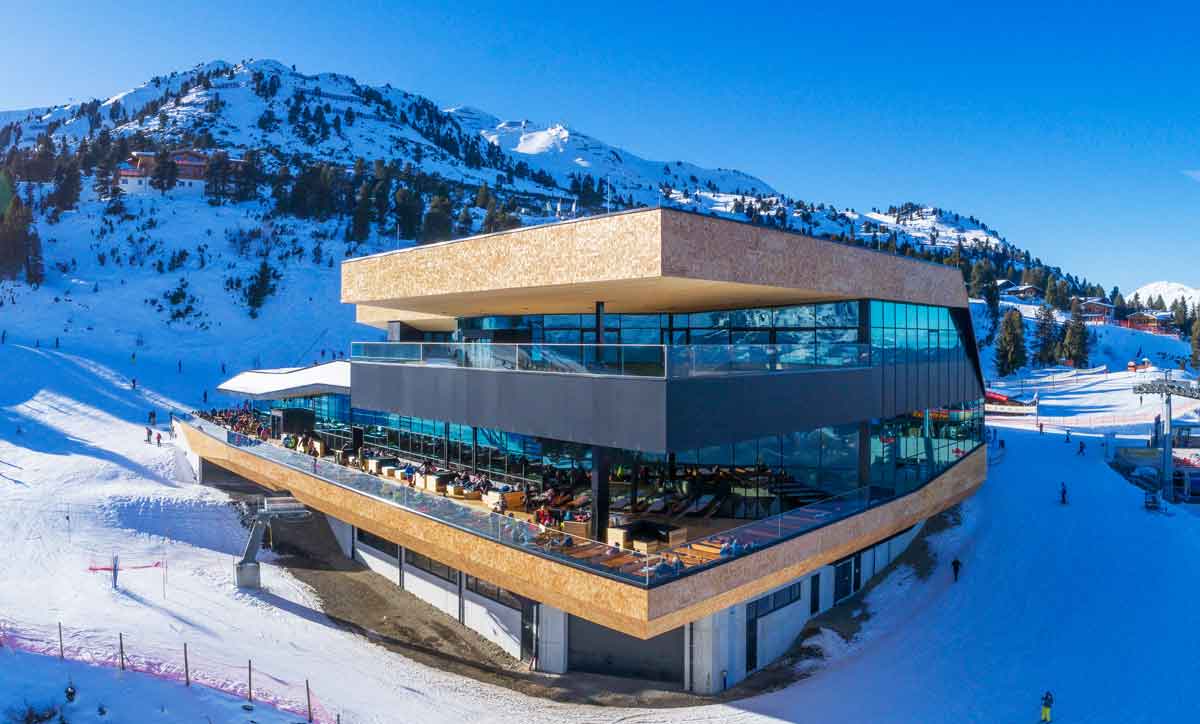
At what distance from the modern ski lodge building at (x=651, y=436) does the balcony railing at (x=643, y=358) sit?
0.05 m

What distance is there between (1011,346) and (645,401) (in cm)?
8024

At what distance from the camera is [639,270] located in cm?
1275

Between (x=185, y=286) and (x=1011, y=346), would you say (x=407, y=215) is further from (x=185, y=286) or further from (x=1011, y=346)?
(x=1011, y=346)

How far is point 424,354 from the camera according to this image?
18.2m

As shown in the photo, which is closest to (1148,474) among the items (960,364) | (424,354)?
(960,364)

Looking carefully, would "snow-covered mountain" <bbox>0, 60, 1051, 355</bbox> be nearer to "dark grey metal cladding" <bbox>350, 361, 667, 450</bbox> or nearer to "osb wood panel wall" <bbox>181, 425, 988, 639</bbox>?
"dark grey metal cladding" <bbox>350, 361, 667, 450</bbox>

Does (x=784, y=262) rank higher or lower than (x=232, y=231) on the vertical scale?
lower

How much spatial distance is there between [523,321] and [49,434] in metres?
29.7

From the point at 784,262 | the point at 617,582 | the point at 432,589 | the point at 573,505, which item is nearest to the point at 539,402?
the point at 617,582

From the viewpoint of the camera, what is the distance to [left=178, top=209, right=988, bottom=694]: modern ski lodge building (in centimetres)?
1296

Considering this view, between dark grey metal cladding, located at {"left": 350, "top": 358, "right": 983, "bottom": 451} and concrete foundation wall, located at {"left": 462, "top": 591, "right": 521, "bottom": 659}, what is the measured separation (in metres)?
5.01

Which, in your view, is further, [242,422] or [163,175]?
[163,175]

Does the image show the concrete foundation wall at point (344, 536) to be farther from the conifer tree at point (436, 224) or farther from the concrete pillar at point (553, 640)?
the conifer tree at point (436, 224)

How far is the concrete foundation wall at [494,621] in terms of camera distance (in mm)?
17672
